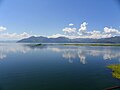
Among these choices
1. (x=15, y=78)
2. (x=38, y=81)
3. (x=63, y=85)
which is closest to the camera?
(x=63, y=85)

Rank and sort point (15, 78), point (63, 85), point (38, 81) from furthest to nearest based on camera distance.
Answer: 1. point (15, 78)
2. point (38, 81)
3. point (63, 85)

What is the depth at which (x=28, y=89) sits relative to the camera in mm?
17375

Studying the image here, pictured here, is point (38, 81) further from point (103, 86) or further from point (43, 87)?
point (103, 86)

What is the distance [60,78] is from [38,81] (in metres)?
3.04

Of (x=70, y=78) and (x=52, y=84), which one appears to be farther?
(x=70, y=78)

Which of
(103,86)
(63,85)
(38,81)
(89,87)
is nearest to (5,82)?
(38,81)

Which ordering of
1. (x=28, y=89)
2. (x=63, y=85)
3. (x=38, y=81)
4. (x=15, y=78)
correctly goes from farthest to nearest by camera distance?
1. (x=15, y=78)
2. (x=38, y=81)
3. (x=63, y=85)
4. (x=28, y=89)

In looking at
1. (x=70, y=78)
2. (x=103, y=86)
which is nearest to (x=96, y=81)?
(x=103, y=86)

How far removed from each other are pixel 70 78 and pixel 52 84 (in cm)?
360

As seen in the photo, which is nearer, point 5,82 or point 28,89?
point 28,89

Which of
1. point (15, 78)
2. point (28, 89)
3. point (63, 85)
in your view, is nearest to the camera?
point (28, 89)

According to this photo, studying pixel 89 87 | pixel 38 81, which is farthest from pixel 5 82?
pixel 89 87

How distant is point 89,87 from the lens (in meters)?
18.2

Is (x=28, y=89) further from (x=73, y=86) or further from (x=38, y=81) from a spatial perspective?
(x=73, y=86)
